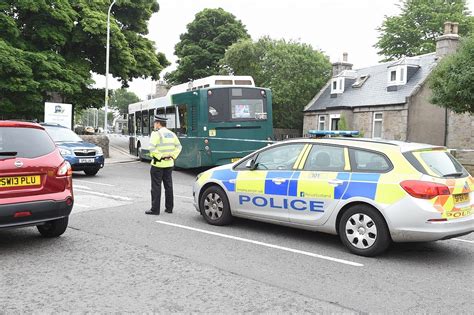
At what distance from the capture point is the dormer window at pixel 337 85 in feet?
122

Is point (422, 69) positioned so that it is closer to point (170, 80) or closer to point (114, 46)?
point (114, 46)

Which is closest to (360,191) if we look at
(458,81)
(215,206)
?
(215,206)

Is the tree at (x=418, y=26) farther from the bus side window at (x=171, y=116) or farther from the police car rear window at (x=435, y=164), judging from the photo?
the police car rear window at (x=435, y=164)

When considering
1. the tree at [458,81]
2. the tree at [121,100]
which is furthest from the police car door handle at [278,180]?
the tree at [121,100]

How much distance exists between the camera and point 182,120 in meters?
15.9

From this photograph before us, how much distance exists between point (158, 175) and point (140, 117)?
1281 cm

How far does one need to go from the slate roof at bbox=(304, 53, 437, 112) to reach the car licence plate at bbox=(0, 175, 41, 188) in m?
28.2

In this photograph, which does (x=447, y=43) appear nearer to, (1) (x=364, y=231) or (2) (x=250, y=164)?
(2) (x=250, y=164)

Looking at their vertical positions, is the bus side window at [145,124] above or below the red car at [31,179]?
above

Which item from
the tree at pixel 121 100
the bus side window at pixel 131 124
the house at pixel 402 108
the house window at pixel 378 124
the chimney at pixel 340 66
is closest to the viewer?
the bus side window at pixel 131 124

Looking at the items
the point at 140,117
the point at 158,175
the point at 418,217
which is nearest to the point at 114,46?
the point at 140,117

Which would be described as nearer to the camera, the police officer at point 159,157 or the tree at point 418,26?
the police officer at point 159,157

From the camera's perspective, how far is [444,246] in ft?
21.5

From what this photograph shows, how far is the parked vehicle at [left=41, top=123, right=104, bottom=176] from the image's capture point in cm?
1383
